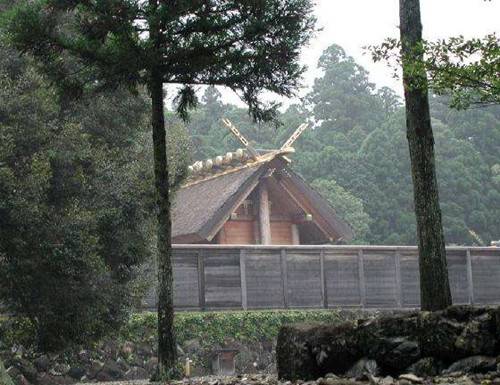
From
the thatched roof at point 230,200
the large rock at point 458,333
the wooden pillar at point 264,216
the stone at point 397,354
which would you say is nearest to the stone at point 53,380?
the thatched roof at point 230,200

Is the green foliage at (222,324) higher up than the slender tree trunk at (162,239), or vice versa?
the slender tree trunk at (162,239)

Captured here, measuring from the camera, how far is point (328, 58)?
73.1 metres

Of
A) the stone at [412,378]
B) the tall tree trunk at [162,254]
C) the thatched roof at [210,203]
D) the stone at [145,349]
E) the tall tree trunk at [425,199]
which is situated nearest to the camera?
the stone at [412,378]

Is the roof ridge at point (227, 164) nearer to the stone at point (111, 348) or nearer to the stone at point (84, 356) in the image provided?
the stone at point (111, 348)

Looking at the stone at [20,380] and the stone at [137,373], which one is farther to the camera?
the stone at [137,373]

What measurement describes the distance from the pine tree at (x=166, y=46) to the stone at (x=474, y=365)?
17.4ft

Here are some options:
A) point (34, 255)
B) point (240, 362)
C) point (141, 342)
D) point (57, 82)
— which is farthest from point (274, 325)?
point (57, 82)

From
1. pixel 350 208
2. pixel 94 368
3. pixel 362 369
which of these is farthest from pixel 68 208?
pixel 350 208

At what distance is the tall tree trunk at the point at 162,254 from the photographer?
14.4 m

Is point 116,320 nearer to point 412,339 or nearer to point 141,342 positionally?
point 141,342

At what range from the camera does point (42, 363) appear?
2152 centimetres

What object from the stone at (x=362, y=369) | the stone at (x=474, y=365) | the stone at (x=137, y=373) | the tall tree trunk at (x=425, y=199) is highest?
the tall tree trunk at (x=425, y=199)

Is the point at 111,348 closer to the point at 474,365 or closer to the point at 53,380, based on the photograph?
the point at 53,380

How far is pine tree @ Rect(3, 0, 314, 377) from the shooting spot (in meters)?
14.5
